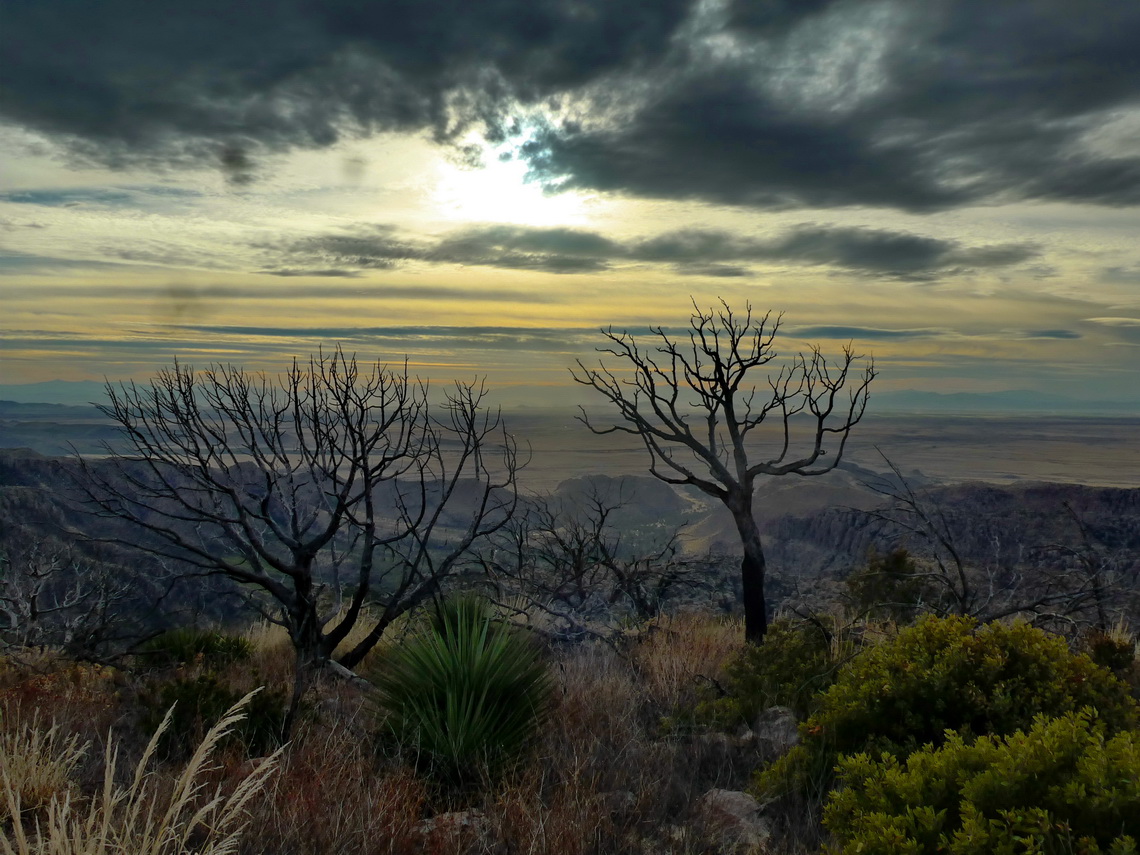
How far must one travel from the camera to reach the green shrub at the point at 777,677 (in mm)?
5879

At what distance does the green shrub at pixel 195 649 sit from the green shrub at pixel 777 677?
560 centimetres

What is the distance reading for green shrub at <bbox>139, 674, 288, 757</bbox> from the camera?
530 cm

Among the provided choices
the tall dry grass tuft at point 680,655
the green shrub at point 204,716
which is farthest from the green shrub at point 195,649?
the tall dry grass tuft at point 680,655

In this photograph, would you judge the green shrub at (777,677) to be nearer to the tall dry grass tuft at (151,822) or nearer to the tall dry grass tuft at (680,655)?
the tall dry grass tuft at (680,655)

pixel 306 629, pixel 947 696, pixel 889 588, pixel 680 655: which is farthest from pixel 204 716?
pixel 889 588

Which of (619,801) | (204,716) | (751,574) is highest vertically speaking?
(619,801)

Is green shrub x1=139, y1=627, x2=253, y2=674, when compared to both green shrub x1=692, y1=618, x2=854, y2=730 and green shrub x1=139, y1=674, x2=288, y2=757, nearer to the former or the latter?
green shrub x1=139, y1=674, x2=288, y2=757

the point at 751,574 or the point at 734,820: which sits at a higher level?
the point at 734,820

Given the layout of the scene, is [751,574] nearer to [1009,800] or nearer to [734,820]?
[734,820]

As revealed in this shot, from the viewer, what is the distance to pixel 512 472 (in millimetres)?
9016

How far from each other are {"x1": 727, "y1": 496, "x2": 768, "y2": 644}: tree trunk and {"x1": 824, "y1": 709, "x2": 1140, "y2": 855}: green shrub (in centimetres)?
641

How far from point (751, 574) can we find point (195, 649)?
697 centimetres

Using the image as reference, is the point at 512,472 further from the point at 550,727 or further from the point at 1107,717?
the point at 1107,717

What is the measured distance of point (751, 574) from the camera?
32.7ft
